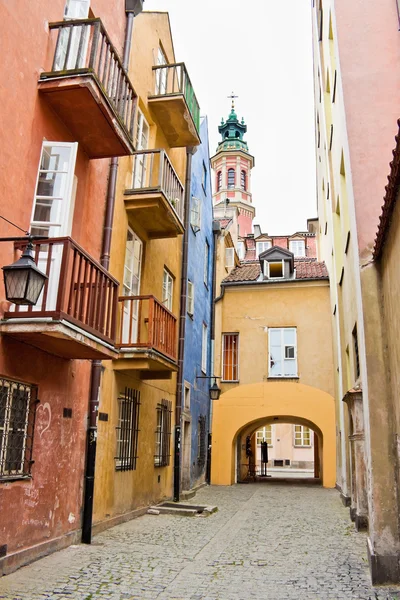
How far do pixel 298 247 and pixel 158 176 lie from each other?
25.3 meters

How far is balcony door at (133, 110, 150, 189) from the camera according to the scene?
11680mm

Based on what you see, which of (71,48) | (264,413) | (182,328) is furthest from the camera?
(264,413)

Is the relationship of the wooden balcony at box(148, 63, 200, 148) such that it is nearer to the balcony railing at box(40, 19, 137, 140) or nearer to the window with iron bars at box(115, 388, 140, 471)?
the balcony railing at box(40, 19, 137, 140)

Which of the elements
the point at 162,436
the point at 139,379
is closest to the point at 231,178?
the point at 162,436

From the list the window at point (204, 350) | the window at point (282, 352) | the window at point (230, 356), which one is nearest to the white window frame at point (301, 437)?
the window at point (230, 356)

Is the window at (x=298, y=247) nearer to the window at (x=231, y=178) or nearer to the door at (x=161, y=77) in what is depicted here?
the door at (x=161, y=77)

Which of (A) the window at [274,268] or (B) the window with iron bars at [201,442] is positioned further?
(A) the window at [274,268]

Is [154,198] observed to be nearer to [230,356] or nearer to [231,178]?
[230,356]

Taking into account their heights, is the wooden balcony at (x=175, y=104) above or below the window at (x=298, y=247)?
below

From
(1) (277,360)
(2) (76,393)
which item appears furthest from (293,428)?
(2) (76,393)

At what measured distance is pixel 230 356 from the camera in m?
20.9

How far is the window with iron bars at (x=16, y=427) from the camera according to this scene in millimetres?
6473

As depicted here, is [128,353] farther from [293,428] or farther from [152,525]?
[293,428]

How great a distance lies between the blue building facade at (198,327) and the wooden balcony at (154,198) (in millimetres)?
4135
